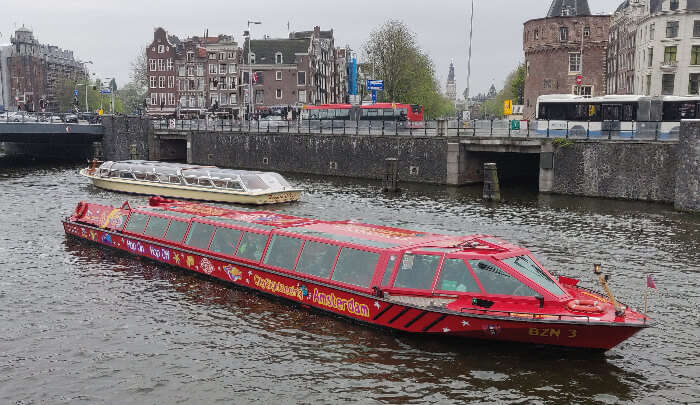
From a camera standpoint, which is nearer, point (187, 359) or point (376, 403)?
point (376, 403)

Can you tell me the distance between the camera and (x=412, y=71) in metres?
92.8

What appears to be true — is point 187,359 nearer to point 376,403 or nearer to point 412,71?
point 376,403

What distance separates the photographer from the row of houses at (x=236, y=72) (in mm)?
105812

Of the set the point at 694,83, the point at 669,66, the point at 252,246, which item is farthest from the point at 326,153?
the point at 694,83

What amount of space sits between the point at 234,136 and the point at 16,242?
37464 millimetres

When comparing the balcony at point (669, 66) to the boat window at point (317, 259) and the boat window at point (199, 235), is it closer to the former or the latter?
the boat window at point (199, 235)

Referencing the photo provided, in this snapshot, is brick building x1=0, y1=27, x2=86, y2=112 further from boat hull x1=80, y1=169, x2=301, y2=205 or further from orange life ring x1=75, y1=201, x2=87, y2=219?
orange life ring x1=75, y1=201, x2=87, y2=219

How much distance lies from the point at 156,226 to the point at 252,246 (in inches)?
229

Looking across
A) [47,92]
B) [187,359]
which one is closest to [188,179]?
[187,359]

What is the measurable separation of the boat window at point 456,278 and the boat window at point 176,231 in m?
11.3

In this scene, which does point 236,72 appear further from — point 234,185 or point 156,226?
point 156,226

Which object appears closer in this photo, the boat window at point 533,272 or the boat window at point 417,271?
the boat window at point 533,272

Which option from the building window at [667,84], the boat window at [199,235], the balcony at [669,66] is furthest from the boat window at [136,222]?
the building window at [667,84]

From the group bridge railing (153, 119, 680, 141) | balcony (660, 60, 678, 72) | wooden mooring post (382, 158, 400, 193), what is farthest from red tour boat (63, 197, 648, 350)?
balcony (660, 60, 678, 72)
